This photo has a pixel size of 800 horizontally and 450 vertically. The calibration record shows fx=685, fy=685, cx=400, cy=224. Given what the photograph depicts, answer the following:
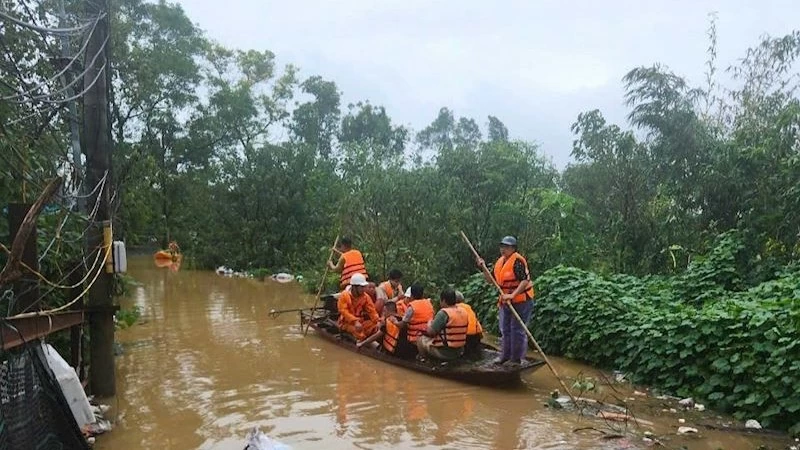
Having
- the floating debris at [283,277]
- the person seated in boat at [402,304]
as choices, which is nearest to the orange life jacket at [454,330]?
the person seated in boat at [402,304]

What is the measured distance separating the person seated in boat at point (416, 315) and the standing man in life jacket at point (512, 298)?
107 cm

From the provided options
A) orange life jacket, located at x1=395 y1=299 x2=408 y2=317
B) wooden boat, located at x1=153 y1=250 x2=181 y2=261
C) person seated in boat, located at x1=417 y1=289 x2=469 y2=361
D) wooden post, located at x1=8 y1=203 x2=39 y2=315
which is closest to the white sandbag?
wooden post, located at x1=8 y1=203 x2=39 y2=315

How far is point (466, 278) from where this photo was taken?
49.7ft

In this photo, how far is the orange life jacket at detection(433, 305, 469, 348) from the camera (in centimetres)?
873

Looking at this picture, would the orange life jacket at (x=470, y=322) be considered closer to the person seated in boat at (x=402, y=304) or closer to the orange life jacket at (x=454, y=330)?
the orange life jacket at (x=454, y=330)

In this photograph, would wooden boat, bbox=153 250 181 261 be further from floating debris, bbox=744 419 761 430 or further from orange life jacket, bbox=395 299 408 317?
floating debris, bbox=744 419 761 430

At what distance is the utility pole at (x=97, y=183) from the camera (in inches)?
298

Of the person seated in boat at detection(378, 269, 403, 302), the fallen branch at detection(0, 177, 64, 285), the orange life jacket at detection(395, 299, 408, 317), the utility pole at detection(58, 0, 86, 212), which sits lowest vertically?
the orange life jacket at detection(395, 299, 408, 317)

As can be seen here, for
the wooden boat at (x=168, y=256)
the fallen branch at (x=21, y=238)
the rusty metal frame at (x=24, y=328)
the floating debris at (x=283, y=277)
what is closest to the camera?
the fallen branch at (x=21, y=238)

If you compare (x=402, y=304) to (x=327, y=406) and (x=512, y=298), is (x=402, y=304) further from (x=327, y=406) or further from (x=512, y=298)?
(x=327, y=406)

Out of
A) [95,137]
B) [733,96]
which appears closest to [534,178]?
[733,96]

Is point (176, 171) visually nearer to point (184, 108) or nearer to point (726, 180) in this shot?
point (184, 108)

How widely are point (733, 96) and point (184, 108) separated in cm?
2246

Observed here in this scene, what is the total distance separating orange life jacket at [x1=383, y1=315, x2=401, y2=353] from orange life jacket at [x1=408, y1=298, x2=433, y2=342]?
237mm
